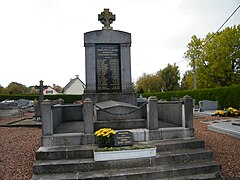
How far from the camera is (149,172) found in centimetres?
389

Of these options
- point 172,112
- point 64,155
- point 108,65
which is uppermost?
point 108,65

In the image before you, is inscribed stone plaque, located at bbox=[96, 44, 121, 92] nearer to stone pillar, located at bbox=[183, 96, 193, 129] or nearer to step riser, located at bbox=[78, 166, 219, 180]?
stone pillar, located at bbox=[183, 96, 193, 129]

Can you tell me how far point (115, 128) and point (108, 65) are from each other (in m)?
2.74

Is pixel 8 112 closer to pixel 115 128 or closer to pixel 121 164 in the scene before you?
→ pixel 115 128

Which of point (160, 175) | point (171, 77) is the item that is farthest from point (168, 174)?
point (171, 77)

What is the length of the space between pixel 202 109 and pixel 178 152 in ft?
43.4

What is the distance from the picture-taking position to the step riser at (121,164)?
3961 millimetres

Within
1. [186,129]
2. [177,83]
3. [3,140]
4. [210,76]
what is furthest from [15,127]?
[177,83]

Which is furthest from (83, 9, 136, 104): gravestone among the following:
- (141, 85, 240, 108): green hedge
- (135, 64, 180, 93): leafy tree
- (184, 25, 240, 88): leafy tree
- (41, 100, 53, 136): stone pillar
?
(135, 64, 180, 93): leafy tree

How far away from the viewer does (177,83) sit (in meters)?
46.3

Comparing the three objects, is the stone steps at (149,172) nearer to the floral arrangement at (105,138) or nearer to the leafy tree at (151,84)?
the floral arrangement at (105,138)

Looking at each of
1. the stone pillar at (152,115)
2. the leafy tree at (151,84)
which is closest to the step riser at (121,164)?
the stone pillar at (152,115)

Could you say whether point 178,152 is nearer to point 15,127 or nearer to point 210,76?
point 15,127

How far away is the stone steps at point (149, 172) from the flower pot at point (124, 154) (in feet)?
0.79
